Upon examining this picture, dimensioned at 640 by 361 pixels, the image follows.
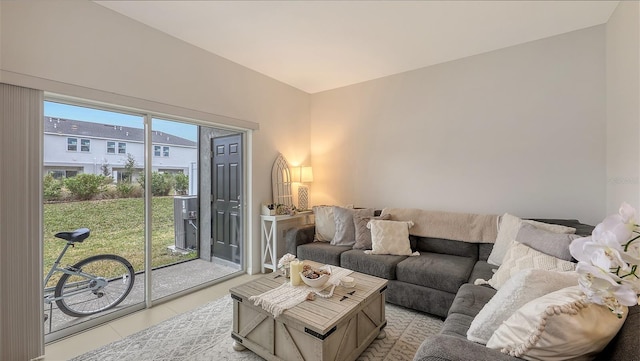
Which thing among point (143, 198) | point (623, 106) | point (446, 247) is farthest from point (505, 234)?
point (143, 198)

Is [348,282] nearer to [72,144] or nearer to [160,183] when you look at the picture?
[160,183]

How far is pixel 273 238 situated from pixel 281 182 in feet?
2.77

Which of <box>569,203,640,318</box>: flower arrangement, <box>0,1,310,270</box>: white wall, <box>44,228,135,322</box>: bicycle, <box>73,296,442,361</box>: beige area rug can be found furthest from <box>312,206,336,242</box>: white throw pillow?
<box>569,203,640,318</box>: flower arrangement

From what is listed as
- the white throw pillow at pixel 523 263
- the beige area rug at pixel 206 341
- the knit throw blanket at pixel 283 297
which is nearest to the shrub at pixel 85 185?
the beige area rug at pixel 206 341

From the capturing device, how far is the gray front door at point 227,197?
3.62 metres

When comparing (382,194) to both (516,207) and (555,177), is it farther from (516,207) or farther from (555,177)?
Result: (555,177)

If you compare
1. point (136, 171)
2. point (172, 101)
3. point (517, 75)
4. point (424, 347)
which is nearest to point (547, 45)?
point (517, 75)

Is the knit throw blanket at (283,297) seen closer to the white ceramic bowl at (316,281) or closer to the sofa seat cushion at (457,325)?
the white ceramic bowl at (316,281)

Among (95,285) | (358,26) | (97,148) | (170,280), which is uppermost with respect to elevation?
(358,26)

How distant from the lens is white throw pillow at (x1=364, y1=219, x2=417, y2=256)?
9.61 ft

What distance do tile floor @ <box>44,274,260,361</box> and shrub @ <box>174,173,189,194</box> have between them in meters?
1.18

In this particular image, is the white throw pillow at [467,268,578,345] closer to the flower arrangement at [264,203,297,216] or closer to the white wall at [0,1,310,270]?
the flower arrangement at [264,203,297,216]

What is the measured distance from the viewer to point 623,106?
2.17 metres

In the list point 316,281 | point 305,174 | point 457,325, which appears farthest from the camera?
point 305,174
